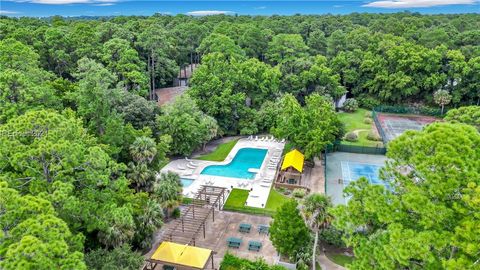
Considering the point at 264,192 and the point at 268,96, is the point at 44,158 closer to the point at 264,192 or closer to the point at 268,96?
the point at 264,192

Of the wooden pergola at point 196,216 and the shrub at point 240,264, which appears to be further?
the wooden pergola at point 196,216

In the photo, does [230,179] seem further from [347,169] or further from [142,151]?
[347,169]

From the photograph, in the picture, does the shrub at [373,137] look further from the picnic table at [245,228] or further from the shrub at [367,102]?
the picnic table at [245,228]

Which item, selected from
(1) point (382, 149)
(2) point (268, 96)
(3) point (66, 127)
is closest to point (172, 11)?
(2) point (268, 96)

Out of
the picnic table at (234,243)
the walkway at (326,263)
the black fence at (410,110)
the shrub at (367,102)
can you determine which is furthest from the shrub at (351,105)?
the picnic table at (234,243)

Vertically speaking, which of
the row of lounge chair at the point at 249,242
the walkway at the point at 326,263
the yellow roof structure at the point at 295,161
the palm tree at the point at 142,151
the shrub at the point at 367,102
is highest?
the palm tree at the point at 142,151

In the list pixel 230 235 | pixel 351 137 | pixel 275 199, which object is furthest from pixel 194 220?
pixel 351 137

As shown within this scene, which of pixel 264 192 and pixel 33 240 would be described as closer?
pixel 33 240
